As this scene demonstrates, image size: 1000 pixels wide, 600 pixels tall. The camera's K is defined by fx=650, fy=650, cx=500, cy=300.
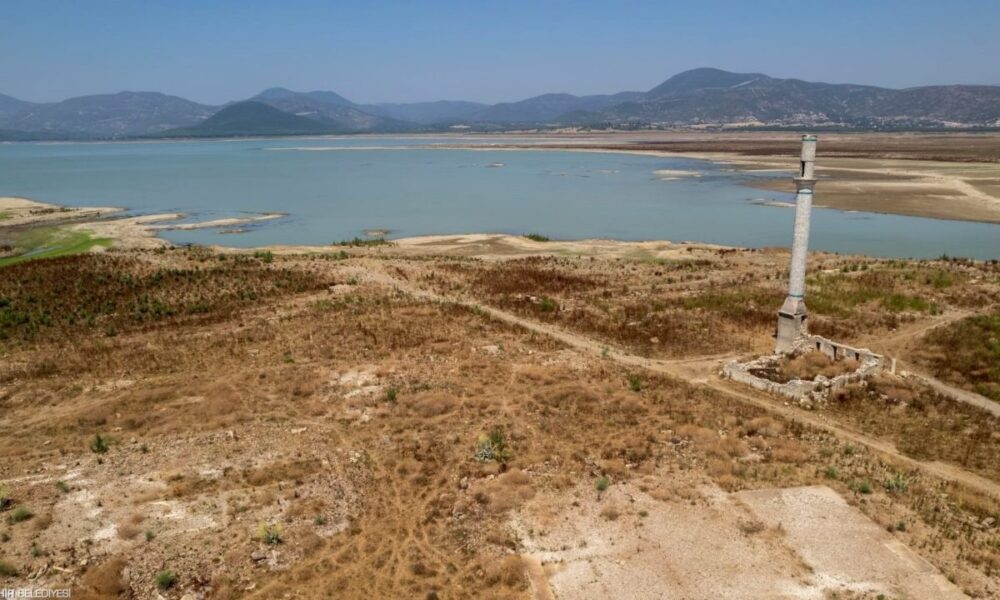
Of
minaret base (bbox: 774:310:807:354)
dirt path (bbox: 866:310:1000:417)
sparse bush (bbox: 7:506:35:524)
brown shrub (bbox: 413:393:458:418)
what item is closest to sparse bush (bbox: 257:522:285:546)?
sparse bush (bbox: 7:506:35:524)

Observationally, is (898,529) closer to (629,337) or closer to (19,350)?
(629,337)

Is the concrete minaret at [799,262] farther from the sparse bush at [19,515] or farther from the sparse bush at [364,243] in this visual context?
the sparse bush at [364,243]

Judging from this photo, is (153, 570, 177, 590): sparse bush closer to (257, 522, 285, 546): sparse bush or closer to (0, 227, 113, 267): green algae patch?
(257, 522, 285, 546): sparse bush

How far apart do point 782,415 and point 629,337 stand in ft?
29.4

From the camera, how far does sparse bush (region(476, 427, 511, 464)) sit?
16.9 m

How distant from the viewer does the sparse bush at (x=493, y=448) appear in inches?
666

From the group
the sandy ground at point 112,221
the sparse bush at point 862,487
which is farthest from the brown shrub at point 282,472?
the sandy ground at point 112,221

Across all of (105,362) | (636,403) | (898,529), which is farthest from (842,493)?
(105,362)

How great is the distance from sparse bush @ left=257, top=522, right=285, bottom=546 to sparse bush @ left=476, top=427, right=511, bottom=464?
529cm

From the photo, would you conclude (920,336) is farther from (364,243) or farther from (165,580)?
(364,243)

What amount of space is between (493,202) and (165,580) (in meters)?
74.9

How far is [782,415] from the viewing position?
19.7 meters

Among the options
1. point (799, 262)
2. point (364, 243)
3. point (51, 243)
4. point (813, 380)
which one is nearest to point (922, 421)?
point (813, 380)

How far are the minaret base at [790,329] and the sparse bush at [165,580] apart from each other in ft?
69.5
